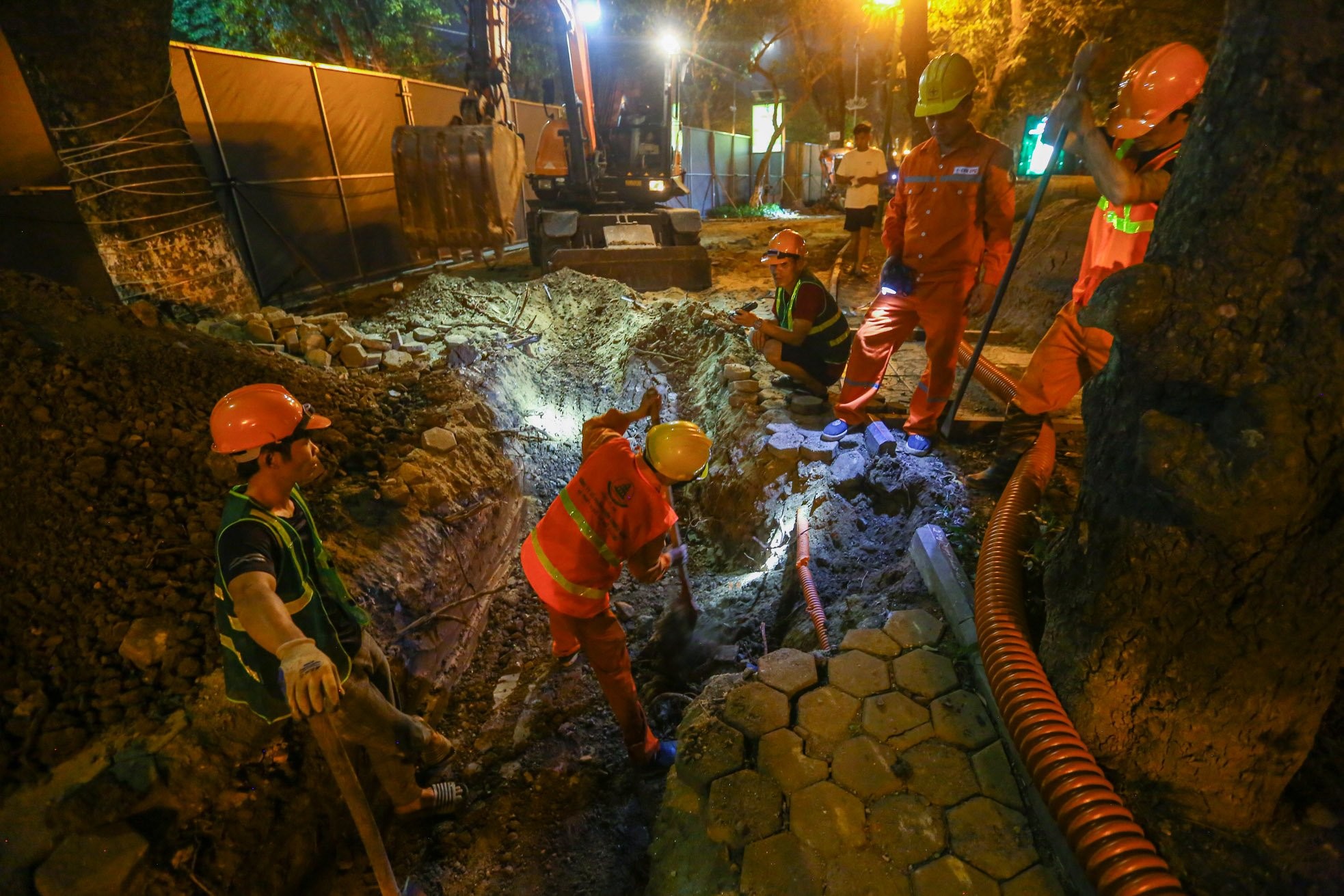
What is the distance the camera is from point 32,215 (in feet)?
14.4

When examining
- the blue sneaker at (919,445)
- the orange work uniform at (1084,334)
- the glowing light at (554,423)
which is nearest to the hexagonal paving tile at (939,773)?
the orange work uniform at (1084,334)

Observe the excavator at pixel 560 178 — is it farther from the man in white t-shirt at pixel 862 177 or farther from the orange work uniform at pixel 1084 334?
the orange work uniform at pixel 1084 334

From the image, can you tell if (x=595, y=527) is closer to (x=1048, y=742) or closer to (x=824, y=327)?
(x=1048, y=742)

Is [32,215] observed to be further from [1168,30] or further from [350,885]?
[1168,30]

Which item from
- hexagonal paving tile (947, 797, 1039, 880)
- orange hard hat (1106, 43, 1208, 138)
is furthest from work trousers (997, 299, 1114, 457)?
hexagonal paving tile (947, 797, 1039, 880)

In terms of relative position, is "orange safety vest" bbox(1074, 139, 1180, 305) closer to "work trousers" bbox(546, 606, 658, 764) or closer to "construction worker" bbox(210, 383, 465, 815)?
"work trousers" bbox(546, 606, 658, 764)

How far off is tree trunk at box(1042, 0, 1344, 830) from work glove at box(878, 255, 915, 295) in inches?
81.0

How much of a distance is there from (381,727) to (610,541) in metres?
1.17

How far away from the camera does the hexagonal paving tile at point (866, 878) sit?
5.46 feet

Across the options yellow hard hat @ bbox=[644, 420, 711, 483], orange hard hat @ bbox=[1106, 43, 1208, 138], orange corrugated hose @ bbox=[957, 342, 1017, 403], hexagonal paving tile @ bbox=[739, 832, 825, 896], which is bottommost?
hexagonal paving tile @ bbox=[739, 832, 825, 896]

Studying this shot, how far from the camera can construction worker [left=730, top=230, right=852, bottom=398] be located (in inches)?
169

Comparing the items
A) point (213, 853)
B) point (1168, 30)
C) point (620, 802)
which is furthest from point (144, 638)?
point (1168, 30)

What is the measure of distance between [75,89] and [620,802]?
20.7 feet

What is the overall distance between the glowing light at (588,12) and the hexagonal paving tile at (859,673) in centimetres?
821
